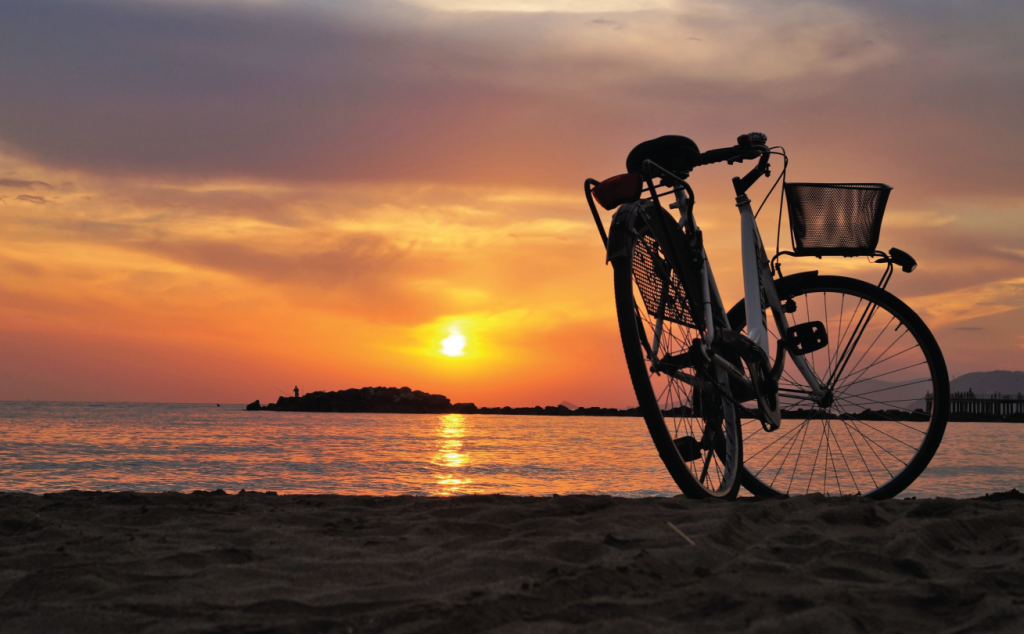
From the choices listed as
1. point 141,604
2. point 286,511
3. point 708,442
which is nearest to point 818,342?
point 708,442

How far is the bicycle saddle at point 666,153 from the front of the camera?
3416 mm

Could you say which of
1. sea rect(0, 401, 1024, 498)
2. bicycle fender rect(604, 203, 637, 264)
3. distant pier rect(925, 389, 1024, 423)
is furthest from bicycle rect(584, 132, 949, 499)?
distant pier rect(925, 389, 1024, 423)

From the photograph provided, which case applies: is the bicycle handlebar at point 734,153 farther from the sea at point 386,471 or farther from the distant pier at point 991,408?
the distant pier at point 991,408

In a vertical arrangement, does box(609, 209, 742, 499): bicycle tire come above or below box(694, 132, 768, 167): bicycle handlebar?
below

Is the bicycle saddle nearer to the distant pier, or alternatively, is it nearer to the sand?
the sand

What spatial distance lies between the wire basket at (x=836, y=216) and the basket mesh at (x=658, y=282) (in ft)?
3.24

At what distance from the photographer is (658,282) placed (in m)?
3.39

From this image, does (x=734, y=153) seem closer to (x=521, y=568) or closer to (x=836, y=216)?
(x=836, y=216)

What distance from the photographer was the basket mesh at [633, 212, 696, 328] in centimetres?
330

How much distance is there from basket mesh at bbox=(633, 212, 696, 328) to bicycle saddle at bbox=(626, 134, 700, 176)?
1.20 feet

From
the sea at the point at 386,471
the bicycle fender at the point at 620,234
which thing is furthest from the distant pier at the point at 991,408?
the bicycle fender at the point at 620,234

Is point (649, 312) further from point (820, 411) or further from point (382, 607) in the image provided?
point (382, 607)

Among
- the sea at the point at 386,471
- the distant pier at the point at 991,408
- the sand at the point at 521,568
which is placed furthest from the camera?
the distant pier at the point at 991,408

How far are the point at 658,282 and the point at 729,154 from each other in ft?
3.11
